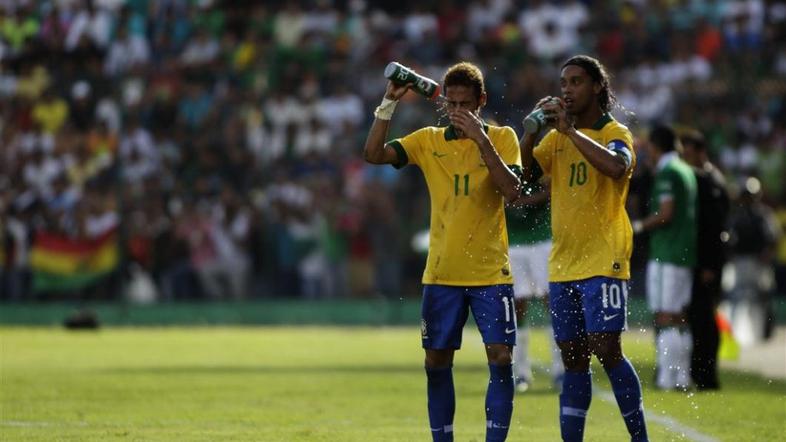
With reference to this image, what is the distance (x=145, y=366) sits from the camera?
759 inches

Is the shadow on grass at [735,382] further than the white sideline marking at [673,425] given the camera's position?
Yes

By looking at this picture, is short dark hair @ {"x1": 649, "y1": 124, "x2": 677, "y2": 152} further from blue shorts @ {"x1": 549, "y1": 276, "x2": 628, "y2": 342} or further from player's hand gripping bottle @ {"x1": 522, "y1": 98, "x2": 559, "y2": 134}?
player's hand gripping bottle @ {"x1": 522, "y1": 98, "x2": 559, "y2": 134}

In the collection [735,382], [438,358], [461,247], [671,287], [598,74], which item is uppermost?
[598,74]

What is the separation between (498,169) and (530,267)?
255 inches

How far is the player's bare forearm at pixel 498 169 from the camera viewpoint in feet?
31.0

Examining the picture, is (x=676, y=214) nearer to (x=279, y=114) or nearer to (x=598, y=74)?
(x=598, y=74)

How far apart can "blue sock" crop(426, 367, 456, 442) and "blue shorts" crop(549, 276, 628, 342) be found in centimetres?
71

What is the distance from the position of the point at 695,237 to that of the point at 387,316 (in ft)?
42.8

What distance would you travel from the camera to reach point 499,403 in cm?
959

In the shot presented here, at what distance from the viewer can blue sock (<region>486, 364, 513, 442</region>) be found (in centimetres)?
955

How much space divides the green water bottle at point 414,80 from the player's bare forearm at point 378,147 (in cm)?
28

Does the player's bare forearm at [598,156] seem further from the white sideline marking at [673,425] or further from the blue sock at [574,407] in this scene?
the white sideline marking at [673,425]

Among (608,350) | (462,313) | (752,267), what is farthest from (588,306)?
(752,267)

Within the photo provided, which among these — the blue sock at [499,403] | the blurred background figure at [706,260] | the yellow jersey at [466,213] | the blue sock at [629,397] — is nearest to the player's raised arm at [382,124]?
the yellow jersey at [466,213]
